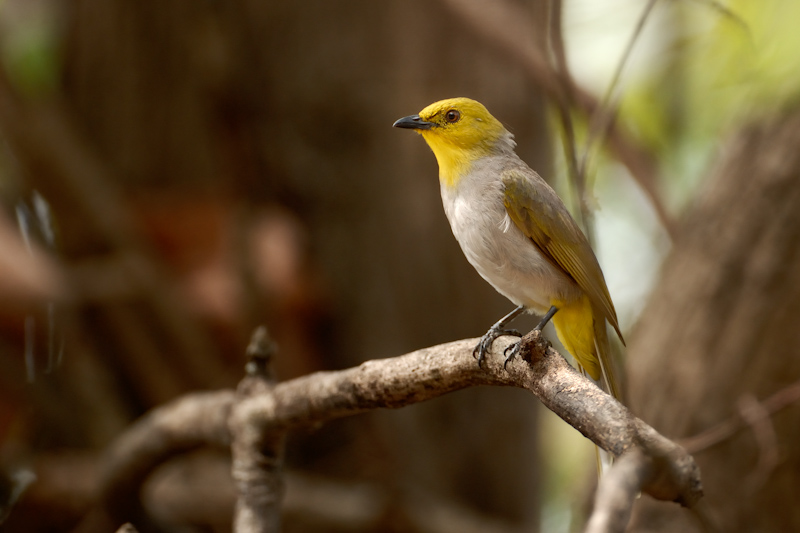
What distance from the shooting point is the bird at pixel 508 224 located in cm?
204

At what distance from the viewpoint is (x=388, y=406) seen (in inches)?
77.5

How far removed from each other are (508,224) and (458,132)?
11.4 inches

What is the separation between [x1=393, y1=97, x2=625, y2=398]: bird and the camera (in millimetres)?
2037

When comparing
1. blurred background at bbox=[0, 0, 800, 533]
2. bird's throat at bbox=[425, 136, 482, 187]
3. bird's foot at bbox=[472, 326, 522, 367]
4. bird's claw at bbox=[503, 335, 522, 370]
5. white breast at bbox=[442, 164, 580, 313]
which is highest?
blurred background at bbox=[0, 0, 800, 533]

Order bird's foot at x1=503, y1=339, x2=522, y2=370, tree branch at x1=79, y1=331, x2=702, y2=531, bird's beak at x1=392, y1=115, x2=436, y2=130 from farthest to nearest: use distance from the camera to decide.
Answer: bird's beak at x1=392, y1=115, x2=436, y2=130 → bird's foot at x1=503, y1=339, x2=522, y2=370 → tree branch at x1=79, y1=331, x2=702, y2=531

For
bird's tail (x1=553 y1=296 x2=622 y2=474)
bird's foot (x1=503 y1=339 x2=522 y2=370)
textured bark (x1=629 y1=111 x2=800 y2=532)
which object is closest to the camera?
bird's foot (x1=503 y1=339 x2=522 y2=370)

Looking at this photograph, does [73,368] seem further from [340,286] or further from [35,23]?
[35,23]

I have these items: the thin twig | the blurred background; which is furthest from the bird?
the blurred background

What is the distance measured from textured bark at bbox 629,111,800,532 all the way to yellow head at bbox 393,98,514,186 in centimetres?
201

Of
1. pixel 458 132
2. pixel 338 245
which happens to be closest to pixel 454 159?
pixel 458 132

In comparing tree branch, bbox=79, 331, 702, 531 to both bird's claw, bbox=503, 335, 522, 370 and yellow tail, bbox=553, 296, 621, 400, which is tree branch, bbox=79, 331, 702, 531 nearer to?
bird's claw, bbox=503, 335, 522, 370

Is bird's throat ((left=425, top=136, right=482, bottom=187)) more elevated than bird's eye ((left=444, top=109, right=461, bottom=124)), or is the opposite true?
bird's eye ((left=444, top=109, right=461, bottom=124))

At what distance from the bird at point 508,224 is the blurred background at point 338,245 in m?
1.64

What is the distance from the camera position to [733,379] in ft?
12.2
